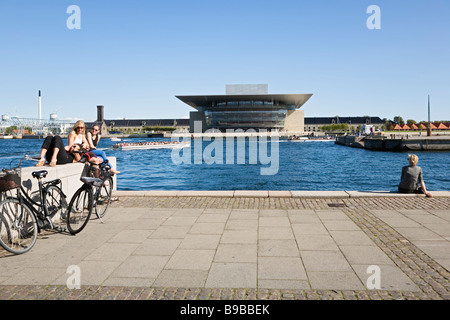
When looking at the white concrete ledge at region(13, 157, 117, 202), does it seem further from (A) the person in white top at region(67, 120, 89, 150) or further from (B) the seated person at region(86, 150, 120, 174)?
(A) the person in white top at region(67, 120, 89, 150)

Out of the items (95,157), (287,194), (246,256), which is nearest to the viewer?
(246,256)

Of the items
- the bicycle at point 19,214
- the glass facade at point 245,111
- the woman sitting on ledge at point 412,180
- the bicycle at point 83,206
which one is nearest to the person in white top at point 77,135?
the bicycle at point 83,206

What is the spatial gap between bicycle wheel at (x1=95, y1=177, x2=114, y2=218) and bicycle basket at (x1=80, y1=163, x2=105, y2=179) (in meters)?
0.21

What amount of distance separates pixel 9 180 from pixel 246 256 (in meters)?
3.30

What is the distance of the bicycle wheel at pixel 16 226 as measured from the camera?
5.07 meters

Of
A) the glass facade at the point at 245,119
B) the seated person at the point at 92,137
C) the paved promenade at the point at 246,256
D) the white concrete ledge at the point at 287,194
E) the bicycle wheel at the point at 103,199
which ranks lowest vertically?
the paved promenade at the point at 246,256

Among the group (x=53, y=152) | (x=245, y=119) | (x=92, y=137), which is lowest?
(x=53, y=152)

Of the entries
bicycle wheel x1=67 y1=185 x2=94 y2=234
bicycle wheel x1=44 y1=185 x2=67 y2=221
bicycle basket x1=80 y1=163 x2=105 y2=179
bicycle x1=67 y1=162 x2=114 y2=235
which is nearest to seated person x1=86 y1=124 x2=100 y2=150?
bicycle basket x1=80 y1=163 x2=105 y2=179

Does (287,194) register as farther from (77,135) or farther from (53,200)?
(53,200)

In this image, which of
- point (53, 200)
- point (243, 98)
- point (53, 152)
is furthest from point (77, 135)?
point (243, 98)

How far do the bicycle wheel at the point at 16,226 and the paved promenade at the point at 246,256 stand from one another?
5.6 inches

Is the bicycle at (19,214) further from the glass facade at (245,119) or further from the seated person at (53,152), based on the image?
the glass facade at (245,119)

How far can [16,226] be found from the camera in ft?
17.2
